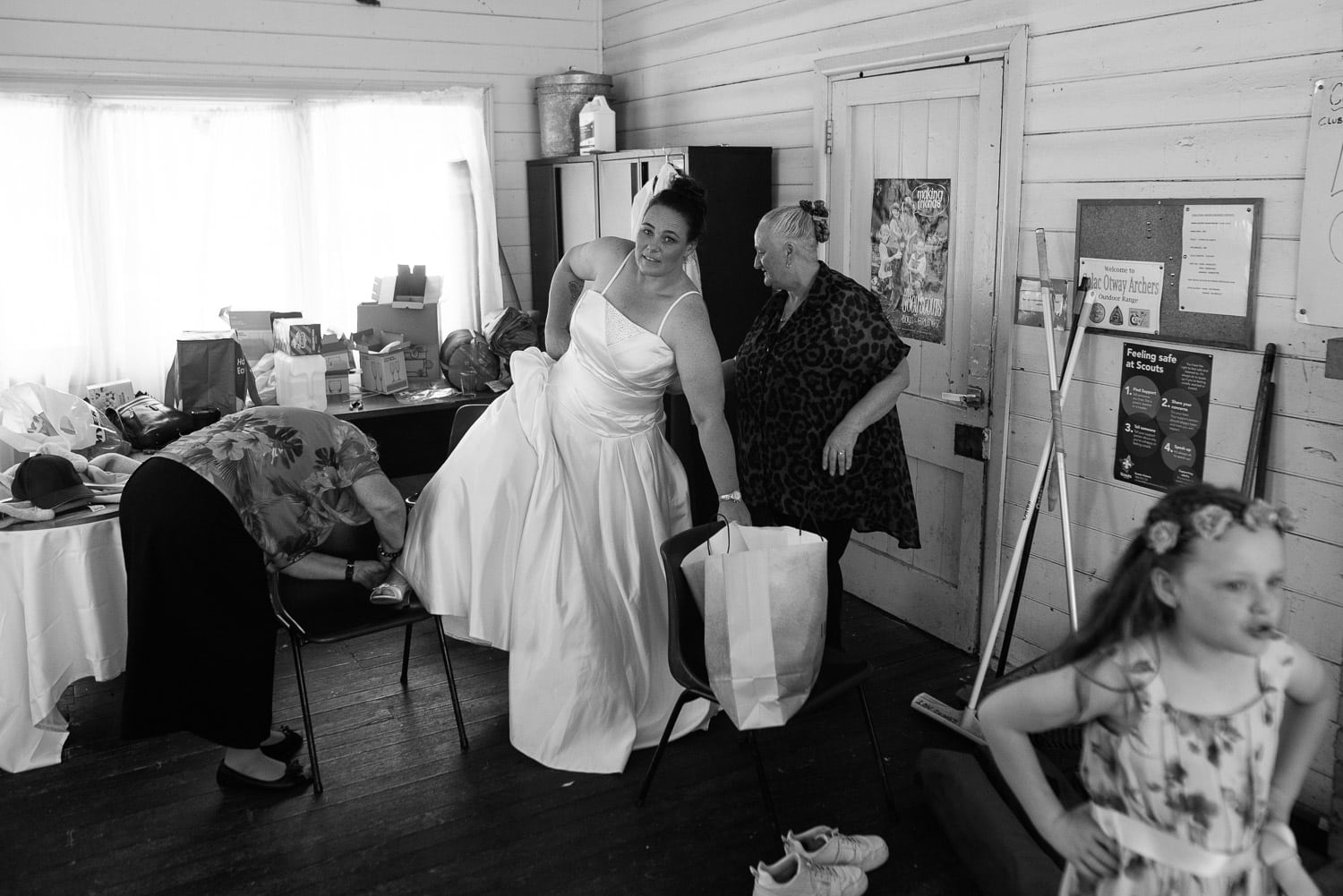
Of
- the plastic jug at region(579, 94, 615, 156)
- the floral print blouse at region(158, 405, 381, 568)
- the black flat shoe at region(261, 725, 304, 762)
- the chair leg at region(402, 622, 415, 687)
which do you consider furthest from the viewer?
the plastic jug at region(579, 94, 615, 156)

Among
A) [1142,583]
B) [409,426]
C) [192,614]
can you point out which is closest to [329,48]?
[409,426]

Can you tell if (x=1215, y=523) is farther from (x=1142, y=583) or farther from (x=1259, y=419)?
(x=1259, y=419)

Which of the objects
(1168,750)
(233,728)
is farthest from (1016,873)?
(233,728)

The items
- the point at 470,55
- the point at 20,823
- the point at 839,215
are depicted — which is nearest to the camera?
the point at 20,823

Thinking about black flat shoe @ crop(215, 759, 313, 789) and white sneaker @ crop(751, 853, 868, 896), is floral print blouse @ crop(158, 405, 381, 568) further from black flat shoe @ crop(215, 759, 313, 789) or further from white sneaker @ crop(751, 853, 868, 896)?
white sneaker @ crop(751, 853, 868, 896)

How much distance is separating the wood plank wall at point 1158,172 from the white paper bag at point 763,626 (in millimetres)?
1158

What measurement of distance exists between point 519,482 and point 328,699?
3.66ft

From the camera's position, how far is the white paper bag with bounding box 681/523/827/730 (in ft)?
8.78

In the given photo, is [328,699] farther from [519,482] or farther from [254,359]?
[254,359]

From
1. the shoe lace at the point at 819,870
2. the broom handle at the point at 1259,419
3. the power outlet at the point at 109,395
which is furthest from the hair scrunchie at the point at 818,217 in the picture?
the power outlet at the point at 109,395

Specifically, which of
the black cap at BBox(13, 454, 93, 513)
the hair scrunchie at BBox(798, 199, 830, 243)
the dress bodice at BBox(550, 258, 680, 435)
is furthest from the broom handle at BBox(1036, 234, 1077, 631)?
the black cap at BBox(13, 454, 93, 513)

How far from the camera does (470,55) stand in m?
5.65

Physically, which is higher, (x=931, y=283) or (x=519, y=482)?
(x=931, y=283)

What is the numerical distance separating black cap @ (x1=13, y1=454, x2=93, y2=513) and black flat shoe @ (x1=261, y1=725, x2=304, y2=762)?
3.05ft
